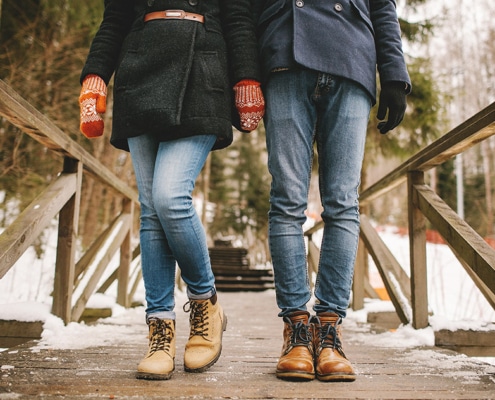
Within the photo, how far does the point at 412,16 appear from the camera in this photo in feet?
26.4

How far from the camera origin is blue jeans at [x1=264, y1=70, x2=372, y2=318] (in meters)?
1.70

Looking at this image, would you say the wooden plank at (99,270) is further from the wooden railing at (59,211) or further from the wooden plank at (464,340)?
the wooden plank at (464,340)

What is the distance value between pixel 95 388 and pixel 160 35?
3.87 feet

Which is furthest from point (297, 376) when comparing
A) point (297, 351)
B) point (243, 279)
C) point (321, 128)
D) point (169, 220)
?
point (243, 279)

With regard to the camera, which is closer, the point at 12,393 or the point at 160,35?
the point at 12,393

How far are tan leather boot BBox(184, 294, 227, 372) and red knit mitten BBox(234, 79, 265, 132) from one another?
66 centimetres

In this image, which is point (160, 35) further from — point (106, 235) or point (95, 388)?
point (106, 235)

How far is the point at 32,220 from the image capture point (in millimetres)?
2064

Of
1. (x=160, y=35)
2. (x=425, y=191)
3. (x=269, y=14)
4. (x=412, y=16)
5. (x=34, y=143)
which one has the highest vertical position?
(x=412, y=16)

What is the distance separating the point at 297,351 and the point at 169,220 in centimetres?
61

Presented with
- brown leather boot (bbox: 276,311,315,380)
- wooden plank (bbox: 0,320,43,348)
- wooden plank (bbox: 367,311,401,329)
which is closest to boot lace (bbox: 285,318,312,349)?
brown leather boot (bbox: 276,311,315,380)

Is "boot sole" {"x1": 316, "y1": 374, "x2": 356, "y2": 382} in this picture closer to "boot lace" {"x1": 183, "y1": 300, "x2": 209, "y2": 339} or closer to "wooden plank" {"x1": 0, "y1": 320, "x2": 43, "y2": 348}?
"boot lace" {"x1": 183, "y1": 300, "x2": 209, "y2": 339}

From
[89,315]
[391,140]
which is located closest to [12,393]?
[89,315]

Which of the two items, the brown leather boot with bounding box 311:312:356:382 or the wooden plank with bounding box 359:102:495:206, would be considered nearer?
the brown leather boot with bounding box 311:312:356:382
